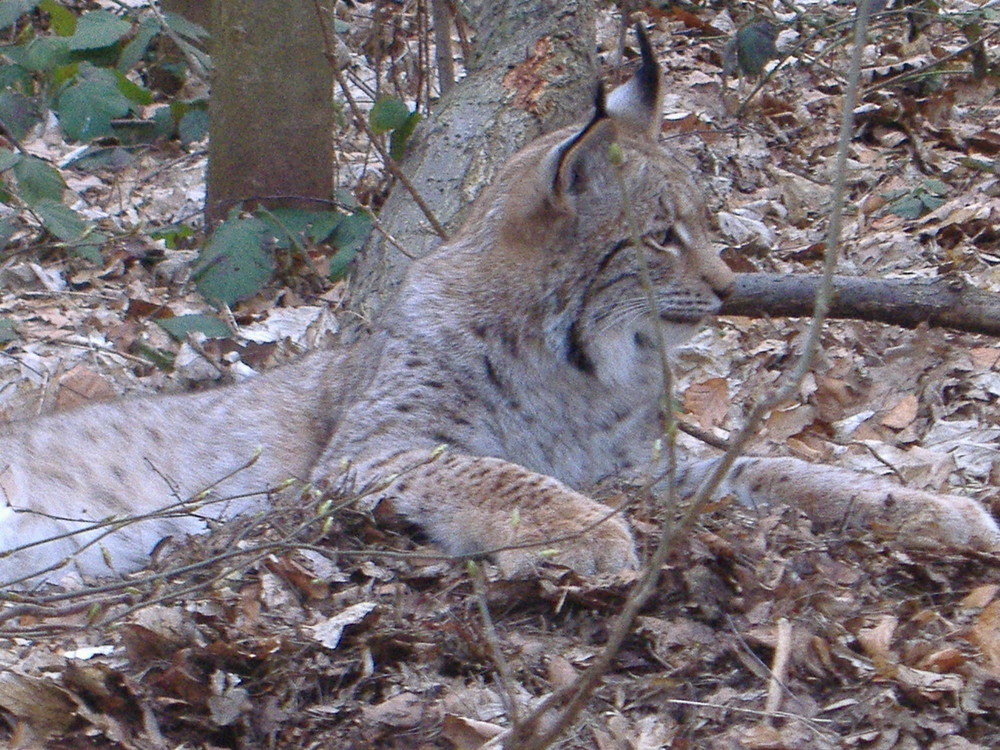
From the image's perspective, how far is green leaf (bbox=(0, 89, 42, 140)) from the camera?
6500 mm

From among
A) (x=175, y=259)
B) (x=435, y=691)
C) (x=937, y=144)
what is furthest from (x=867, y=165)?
(x=435, y=691)

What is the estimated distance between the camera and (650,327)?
152 inches

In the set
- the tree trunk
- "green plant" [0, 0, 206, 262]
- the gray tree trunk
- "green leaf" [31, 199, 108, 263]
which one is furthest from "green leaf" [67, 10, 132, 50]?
the gray tree trunk

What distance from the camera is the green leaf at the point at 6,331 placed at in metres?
5.35

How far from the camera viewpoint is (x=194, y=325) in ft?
17.5

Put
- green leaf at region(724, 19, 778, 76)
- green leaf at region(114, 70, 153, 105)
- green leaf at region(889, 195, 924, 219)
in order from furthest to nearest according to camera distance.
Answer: green leaf at region(114, 70, 153, 105) → green leaf at region(889, 195, 924, 219) → green leaf at region(724, 19, 778, 76)

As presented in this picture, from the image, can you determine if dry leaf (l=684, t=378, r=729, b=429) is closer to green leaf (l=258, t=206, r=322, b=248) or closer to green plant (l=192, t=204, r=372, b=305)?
green plant (l=192, t=204, r=372, b=305)

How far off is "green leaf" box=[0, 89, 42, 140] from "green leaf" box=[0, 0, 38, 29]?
0.39m

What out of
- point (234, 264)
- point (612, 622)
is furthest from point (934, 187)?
point (612, 622)

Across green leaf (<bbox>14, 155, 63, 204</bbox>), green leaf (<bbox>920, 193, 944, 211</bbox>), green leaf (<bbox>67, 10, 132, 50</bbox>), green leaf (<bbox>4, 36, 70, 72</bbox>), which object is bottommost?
green leaf (<bbox>920, 193, 944, 211</bbox>)

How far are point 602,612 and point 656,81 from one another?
205cm

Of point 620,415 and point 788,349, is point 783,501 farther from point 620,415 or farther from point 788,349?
point 788,349

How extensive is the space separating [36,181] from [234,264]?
3.29 ft

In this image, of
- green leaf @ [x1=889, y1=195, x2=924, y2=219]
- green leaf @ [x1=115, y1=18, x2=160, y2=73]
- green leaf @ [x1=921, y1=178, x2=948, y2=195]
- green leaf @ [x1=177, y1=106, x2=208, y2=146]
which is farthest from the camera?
green leaf @ [x1=177, y1=106, x2=208, y2=146]
